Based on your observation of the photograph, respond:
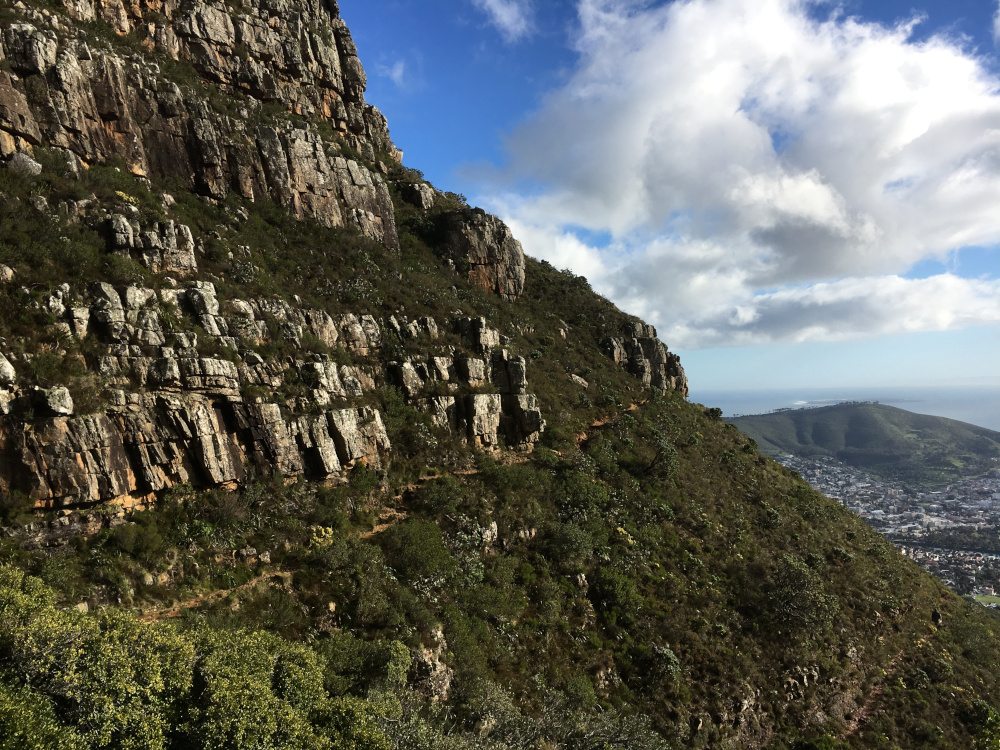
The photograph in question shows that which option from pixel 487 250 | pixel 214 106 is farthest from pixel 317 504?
pixel 487 250

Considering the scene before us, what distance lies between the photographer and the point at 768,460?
63.5 m

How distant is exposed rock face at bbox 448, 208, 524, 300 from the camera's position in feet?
213

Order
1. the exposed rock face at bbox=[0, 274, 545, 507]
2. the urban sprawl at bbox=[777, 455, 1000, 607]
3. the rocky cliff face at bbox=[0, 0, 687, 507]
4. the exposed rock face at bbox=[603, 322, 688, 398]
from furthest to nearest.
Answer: the urban sprawl at bbox=[777, 455, 1000, 607] < the exposed rock face at bbox=[603, 322, 688, 398] < the rocky cliff face at bbox=[0, 0, 687, 507] < the exposed rock face at bbox=[0, 274, 545, 507]

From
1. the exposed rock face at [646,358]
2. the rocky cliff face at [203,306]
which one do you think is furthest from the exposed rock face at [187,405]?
the exposed rock face at [646,358]

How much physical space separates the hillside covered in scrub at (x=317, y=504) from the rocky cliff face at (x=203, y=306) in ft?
0.74

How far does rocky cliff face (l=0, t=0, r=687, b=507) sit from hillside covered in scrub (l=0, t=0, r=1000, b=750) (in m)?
0.23

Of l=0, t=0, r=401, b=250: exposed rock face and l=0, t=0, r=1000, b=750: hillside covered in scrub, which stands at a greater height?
l=0, t=0, r=401, b=250: exposed rock face

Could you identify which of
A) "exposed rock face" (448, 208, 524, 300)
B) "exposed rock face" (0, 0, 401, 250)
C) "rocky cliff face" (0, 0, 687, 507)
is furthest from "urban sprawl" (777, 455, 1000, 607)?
"exposed rock face" (0, 0, 401, 250)

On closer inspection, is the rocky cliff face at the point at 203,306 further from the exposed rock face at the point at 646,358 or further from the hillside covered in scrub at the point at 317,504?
the exposed rock face at the point at 646,358

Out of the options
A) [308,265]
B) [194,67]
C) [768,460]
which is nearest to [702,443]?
[768,460]

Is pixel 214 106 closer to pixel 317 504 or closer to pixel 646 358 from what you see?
pixel 317 504

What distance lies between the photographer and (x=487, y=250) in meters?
66.1

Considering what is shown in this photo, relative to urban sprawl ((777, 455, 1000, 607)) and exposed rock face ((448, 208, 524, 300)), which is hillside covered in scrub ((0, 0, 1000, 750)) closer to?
exposed rock face ((448, 208, 524, 300))

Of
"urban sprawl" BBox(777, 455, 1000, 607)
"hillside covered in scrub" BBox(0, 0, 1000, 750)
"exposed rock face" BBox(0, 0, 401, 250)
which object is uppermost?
"exposed rock face" BBox(0, 0, 401, 250)
